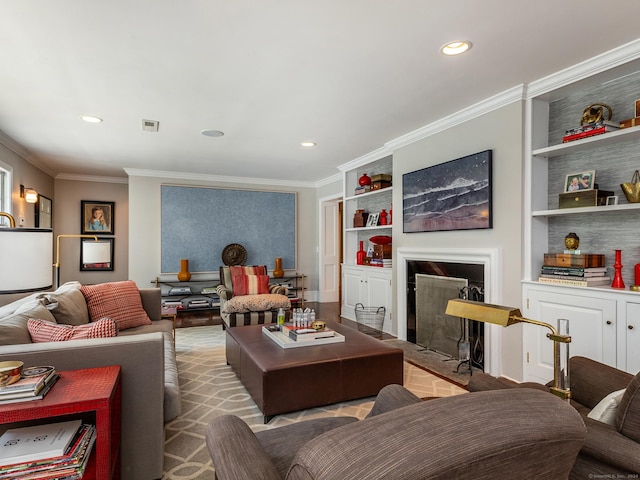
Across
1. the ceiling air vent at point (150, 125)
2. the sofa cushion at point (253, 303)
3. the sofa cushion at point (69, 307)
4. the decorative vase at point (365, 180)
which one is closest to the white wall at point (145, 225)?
the sofa cushion at point (253, 303)

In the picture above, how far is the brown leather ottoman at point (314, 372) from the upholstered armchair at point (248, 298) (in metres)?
1.61

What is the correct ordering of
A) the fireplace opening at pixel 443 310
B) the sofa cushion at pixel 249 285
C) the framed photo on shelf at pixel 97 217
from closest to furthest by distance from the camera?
the fireplace opening at pixel 443 310, the sofa cushion at pixel 249 285, the framed photo on shelf at pixel 97 217

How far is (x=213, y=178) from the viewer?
6.64 meters

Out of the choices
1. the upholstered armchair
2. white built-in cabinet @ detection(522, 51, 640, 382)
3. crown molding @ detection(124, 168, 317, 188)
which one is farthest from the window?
white built-in cabinet @ detection(522, 51, 640, 382)

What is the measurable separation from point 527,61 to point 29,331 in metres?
3.37

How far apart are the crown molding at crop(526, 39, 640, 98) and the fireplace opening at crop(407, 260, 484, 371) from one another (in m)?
1.53

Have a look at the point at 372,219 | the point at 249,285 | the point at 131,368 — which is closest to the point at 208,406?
the point at 131,368

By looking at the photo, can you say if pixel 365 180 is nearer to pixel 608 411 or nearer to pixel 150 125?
pixel 150 125

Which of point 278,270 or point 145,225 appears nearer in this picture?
point 145,225

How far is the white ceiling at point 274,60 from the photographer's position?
1989mm

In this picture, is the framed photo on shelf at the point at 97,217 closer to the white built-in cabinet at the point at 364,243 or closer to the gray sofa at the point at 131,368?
the white built-in cabinet at the point at 364,243

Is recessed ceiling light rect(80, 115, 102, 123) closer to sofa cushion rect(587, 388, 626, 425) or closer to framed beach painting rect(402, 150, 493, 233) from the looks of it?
framed beach painting rect(402, 150, 493, 233)

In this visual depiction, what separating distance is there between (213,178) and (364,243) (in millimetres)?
2978

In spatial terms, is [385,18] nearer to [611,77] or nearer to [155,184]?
[611,77]
